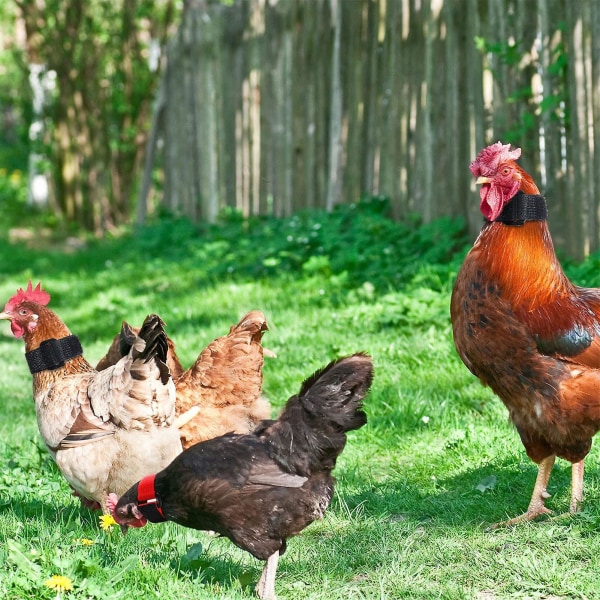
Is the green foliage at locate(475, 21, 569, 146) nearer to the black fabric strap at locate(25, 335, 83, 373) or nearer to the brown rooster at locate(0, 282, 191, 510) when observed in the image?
the brown rooster at locate(0, 282, 191, 510)

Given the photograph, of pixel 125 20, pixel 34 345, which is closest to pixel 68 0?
pixel 125 20

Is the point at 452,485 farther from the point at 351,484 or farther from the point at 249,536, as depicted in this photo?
the point at 249,536

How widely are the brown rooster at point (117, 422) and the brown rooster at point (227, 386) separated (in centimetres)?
32

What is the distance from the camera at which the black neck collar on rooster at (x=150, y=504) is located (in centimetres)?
429

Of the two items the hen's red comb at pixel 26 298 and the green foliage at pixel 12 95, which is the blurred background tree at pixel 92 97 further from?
the hen's red comb at pixel 26 298

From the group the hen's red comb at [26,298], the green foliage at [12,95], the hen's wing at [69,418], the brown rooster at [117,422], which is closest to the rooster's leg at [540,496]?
the brown rooster at [117,422]

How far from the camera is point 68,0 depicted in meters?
19.1

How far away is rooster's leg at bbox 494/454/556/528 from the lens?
4680 mm

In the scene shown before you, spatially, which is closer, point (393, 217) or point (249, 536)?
point (249, 536)

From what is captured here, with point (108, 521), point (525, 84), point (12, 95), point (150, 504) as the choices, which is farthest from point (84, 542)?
point (12, 95)

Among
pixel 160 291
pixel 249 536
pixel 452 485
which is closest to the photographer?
pixel 249 536

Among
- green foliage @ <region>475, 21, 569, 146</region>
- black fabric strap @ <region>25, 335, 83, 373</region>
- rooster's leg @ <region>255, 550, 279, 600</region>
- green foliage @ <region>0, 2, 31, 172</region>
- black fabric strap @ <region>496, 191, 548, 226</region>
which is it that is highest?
green foliage @ <region>0, 2, 31, 172</region>

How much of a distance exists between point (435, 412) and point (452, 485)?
85cm

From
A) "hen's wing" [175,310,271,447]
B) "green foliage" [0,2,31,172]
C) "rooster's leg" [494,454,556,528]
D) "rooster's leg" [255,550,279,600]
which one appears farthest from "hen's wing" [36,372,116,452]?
"green foliage" [0,2,31,172]
